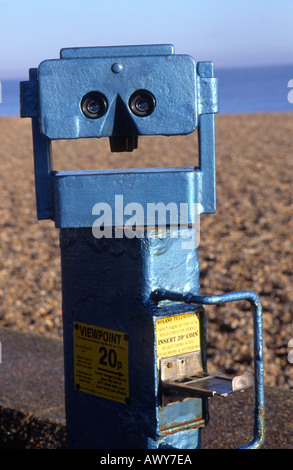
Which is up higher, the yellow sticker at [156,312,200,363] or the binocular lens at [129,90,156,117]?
the binocular lens at [129,90,156,117]

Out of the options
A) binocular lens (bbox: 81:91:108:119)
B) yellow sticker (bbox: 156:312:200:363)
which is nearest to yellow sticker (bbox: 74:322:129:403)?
yellow sticker (bbox: 156:312:200:363)

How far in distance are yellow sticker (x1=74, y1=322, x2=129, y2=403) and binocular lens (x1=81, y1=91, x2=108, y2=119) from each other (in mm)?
588

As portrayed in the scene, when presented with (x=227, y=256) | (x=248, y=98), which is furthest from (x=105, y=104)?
(x=248, y=98)

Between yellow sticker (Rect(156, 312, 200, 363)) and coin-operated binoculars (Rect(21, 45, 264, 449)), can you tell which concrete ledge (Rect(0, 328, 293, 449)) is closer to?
coin-operated binoculars (Rect(21, 45, 264, 449))

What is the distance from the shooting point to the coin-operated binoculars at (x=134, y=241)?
1.63m

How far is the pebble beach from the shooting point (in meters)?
4.37

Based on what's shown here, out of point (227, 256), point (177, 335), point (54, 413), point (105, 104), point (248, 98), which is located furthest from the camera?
point (248, 98)

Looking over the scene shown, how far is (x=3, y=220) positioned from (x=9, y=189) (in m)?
2.02

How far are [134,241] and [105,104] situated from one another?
36cm

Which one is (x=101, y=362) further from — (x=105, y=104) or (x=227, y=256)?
(x=227, y=256)

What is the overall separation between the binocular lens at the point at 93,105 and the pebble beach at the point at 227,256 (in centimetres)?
270

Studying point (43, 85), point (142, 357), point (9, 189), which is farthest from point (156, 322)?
point (9, 189)

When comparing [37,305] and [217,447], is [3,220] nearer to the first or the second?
[37,305]

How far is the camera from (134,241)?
5.63 feet
